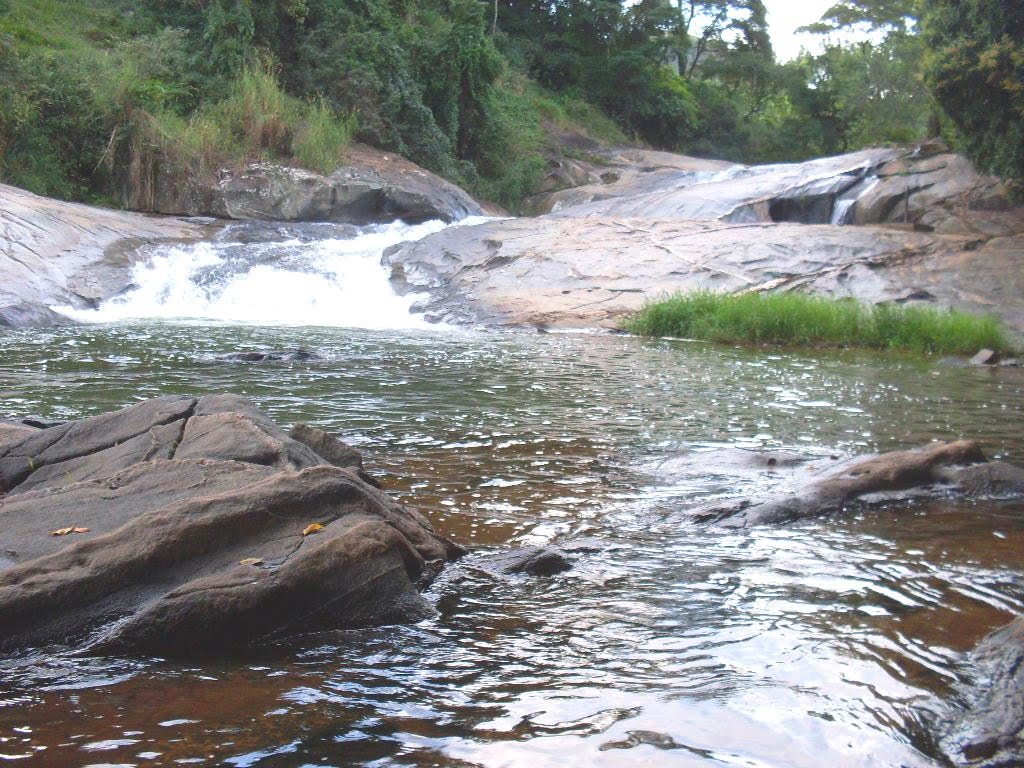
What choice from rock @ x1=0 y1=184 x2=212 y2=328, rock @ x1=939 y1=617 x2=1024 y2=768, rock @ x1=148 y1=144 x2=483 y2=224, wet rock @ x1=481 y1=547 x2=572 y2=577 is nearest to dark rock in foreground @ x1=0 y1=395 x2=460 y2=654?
wet rock @ x1=481 y1=547 x2=572 y2=577

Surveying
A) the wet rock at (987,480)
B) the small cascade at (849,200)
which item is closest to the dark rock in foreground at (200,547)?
the wet rock at (987,480)

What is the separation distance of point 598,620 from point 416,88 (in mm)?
24043

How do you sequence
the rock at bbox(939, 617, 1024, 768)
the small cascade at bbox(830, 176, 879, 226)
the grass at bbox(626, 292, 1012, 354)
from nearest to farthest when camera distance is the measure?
the rock at bbox(939, 617, 1024, 768) → the grass at bbox(626, 292, 1012, 354) → the small cascade at bbox(830, 176, 879, 226)

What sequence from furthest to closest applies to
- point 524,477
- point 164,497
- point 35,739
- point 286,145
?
point 286,145 → point 524,477 → point 164,497 → point 35,739

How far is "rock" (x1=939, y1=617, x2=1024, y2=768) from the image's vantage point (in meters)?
2.37

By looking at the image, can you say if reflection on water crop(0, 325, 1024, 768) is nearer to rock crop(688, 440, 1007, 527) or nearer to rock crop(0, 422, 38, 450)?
rock crop(688, 440, 1007, 527)

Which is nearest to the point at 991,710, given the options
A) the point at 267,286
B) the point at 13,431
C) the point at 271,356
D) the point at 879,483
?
the point at 879,483

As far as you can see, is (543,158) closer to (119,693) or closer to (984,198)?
(984,198)

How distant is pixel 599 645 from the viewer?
3.11 m

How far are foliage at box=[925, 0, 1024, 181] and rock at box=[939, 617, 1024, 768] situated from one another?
13.7m

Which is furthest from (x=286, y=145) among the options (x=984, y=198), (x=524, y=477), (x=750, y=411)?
(x=524, y=477)

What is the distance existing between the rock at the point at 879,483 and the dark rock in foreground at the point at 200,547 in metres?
1.45

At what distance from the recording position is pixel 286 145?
21812 mm

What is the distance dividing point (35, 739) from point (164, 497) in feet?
4.09
